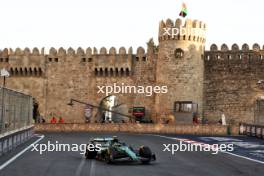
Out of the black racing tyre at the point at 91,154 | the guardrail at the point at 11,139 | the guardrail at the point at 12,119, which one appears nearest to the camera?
the black racing tyre at the point at 91,154

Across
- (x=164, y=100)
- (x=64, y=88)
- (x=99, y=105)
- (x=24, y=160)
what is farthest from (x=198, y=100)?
(x=24, y=160)

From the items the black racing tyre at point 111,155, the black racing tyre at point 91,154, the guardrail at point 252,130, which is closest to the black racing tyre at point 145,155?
the black racing tyre at point 111,155

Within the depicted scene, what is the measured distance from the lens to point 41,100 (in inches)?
2093

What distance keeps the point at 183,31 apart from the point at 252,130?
12341 mm

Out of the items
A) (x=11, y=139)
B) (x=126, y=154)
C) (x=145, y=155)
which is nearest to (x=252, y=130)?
(x=11, y=139)

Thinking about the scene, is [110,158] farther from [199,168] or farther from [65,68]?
[65,68]

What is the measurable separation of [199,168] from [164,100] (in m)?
32.6

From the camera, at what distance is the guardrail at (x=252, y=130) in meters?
35.8

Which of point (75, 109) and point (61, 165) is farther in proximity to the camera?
point (75, 109)

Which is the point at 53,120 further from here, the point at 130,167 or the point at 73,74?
the point at 130,167

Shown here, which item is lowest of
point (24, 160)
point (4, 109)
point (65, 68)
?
point (24, 160)

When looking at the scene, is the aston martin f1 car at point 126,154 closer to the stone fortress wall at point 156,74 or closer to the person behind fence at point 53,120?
the stone fortress wall at point 156,74

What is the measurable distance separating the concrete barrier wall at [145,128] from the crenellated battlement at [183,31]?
26.3 ft

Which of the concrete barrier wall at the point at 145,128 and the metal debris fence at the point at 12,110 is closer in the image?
the metal debris fence at the point at 12,110
